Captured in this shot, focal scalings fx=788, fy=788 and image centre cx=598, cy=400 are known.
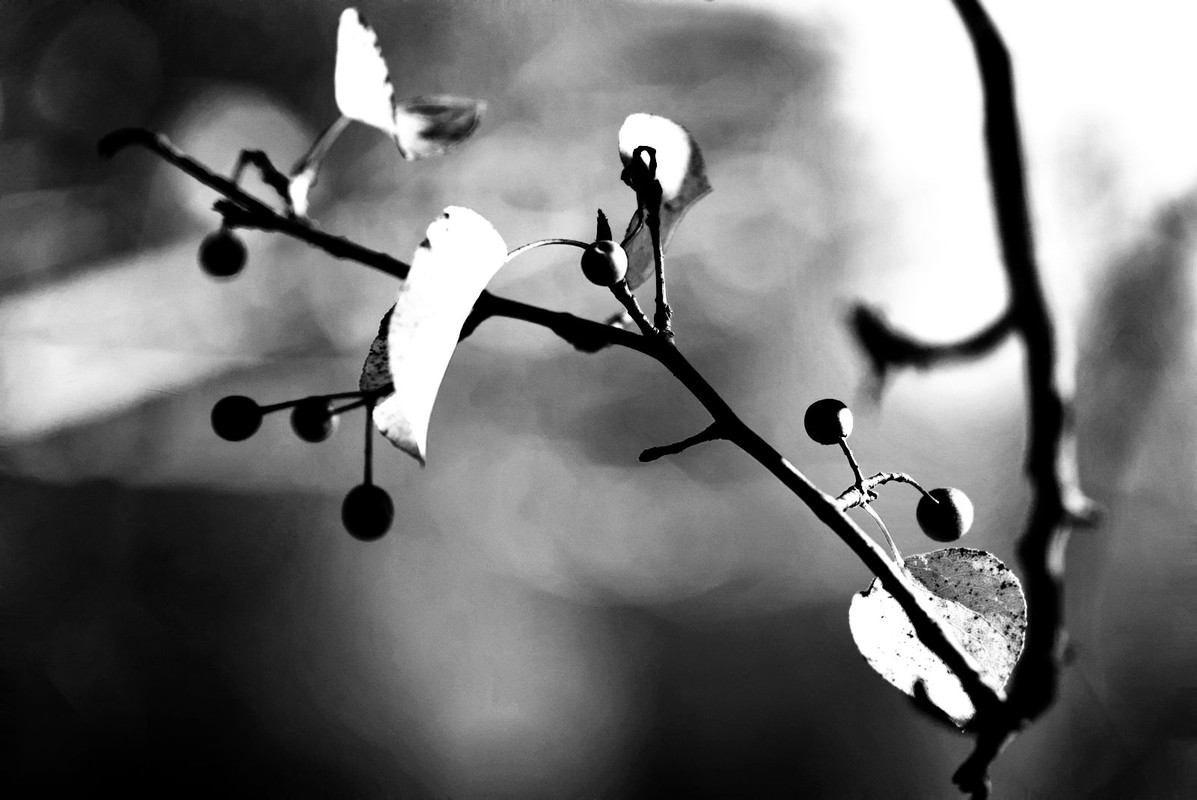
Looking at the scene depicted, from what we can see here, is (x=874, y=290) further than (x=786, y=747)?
No

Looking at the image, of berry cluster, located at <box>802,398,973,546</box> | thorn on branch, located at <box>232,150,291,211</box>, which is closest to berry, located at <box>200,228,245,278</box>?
thorn on branch, located at <box>232,150,291,211</box>

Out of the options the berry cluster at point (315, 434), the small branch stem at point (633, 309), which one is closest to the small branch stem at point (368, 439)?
the berry cluster at point (315, 434)

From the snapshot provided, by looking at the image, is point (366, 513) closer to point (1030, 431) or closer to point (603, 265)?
point (603, 265)

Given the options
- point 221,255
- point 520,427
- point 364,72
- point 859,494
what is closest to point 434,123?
point 364,72

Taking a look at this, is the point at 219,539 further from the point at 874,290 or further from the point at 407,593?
the point at 874,290

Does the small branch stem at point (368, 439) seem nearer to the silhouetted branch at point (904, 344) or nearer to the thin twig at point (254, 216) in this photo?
the thin twig at point (254, 216)

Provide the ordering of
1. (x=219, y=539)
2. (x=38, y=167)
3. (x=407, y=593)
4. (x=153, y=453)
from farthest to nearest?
(x=407, y=593) < (x=219, y=539) < (x=153, y=453) < (x=38, y=167)

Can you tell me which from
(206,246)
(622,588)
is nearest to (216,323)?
(622,588)
